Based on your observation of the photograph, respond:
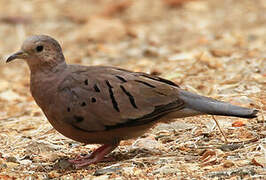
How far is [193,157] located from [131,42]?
19.1ft

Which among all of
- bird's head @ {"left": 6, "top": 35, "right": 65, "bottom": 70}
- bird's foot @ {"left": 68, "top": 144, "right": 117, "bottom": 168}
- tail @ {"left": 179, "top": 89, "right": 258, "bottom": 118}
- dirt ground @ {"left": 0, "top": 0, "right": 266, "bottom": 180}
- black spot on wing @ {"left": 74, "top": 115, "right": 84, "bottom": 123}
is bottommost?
dirt ground @ {"left": 0, "top": 0, "right": 266, "bottom": 180}

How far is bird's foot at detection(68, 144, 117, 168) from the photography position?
15.8ft

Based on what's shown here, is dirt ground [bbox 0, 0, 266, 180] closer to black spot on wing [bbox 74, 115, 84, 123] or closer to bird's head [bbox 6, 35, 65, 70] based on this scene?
black spot on wing [bbox 74, 115, 84, 123]

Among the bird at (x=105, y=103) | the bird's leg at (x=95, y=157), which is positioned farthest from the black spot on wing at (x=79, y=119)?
the bird's leg at (x=95, y=157)

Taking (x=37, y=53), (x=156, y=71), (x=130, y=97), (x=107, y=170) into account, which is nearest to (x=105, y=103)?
(x=130, y=97)

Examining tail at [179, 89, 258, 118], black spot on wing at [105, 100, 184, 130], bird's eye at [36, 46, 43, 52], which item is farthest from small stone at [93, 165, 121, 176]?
bird's eye at [36, 46, 43, 52]

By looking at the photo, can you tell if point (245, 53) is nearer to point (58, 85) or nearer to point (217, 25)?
point (217, 25)

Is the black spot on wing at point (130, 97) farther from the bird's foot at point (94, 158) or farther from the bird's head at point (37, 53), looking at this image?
the bird's head at point (37, 53)

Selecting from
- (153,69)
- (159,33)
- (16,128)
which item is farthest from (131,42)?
(16,128)

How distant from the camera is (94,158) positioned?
4879 millimetres

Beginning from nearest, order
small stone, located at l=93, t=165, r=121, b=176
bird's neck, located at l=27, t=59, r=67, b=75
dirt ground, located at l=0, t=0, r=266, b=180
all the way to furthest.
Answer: small stone, located at l=93, t=165, r=121, b=176
dirt ground, located at l=0, t=0, r=266, b=180
bird's neck, located at l=27, t=59, r=67, b=75

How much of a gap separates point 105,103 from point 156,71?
10.7ft

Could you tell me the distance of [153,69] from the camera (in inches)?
318

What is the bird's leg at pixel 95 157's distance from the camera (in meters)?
4.82
